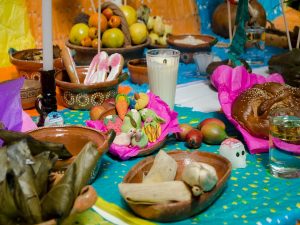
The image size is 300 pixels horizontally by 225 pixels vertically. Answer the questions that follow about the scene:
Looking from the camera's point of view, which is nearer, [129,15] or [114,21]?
[114,21]

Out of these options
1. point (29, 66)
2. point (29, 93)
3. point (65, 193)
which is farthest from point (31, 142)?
point (29, 66)

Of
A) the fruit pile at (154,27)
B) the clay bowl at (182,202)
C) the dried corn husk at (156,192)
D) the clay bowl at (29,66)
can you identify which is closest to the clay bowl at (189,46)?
the fruit pile at (154,27)

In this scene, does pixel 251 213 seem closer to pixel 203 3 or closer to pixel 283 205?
pixel 283 205

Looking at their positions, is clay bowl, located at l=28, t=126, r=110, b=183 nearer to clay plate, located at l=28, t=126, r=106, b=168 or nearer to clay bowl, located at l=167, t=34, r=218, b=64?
clay plate, located at l=28, t=126, r=106, b=168

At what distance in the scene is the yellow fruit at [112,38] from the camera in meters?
1.52

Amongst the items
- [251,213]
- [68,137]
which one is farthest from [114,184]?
[251,213]

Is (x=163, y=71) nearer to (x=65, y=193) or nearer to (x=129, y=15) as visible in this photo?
(x=65, y=193)

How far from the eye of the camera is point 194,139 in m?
0.94

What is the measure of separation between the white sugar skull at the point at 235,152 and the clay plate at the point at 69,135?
9.0 inches

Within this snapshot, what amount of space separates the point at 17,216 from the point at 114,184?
270 millimetres

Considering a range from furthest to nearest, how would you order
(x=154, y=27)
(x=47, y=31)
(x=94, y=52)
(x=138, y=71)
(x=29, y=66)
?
(x=154, y=27), (x=94, y=52), (x=138, y=71), (x=29, y=66), (x=47, y=31)

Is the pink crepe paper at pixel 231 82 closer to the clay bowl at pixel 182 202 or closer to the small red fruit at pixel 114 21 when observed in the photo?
the clay bowl at pixel 182 202

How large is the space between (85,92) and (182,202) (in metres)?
0.55

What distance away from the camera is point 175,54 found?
1.09m
